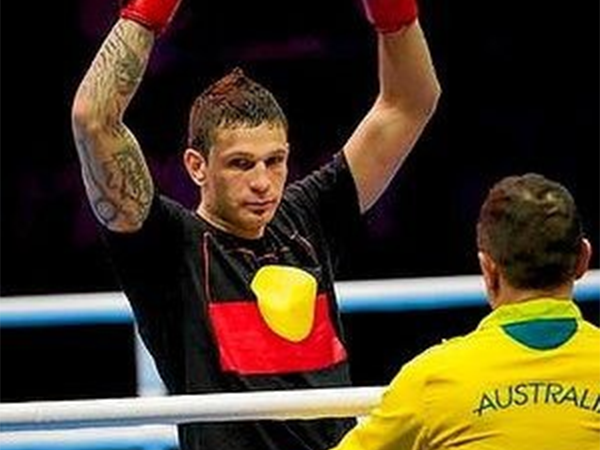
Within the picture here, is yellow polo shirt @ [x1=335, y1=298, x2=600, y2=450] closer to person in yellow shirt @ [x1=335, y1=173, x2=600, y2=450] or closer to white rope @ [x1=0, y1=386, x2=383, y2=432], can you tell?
person in yellow shirt @ [x1=335, y1=173, x2=600, y2=450]

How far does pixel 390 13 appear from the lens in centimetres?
228

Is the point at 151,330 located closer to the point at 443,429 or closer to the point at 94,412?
the point at 94,412

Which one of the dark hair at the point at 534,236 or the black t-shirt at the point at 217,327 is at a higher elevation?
the dark hair at the point at 534,236

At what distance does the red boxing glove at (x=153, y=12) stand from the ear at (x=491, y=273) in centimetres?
51

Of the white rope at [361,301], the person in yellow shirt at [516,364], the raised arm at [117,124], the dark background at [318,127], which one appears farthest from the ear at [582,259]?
the dark background at [318,127]

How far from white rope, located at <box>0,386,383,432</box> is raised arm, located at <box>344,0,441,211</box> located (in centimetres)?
45

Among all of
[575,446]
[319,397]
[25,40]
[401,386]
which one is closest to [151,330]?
[319,397]

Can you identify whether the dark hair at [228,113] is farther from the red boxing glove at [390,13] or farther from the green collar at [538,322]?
the green collar at [538,322]

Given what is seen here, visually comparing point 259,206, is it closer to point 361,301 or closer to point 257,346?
point 257,346

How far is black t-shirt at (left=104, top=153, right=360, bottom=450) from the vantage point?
6.88 ft

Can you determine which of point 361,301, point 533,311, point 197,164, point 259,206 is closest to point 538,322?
point 533,311

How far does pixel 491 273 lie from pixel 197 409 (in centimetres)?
37

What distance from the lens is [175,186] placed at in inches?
176

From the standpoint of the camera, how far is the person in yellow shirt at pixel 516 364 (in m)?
1.71
